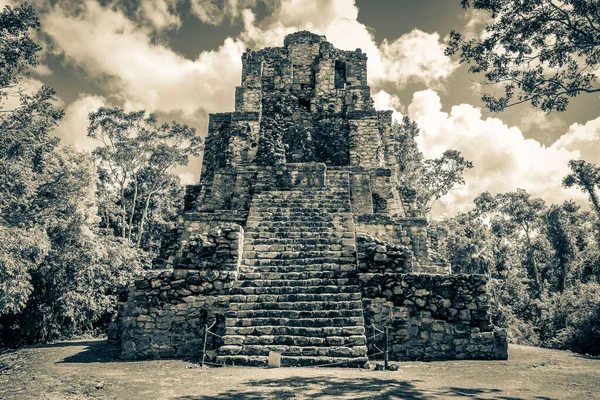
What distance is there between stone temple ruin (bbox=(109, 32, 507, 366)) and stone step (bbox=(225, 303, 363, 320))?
0.02 meters

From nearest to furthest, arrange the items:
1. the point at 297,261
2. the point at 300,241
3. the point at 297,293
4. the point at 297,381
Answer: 1. the point at 297,381
2. the point at 297,293
3. the point at 297,261
4. the point at 300,241

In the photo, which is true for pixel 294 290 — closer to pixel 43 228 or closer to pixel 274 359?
pixel 274 359

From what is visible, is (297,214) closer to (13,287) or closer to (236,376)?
(236,376)

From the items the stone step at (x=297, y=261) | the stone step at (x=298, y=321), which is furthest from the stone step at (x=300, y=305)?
the stone step at (x=297, y=261)

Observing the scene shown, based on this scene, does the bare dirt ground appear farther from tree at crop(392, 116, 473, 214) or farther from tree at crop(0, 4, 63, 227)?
tree at crop(392, 116, 473, 214)

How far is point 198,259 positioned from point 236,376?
271 cm

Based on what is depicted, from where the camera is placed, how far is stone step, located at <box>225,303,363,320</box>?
6.34 meters

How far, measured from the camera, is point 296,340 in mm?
5957

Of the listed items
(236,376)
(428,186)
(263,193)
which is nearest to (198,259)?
(236,376)

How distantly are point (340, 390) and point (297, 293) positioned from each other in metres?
2.67

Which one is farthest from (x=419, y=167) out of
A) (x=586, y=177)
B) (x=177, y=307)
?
(x=177, y=307)

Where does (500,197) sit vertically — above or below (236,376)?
above

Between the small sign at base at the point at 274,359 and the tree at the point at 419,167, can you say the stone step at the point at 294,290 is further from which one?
the tree at the point at 419,167

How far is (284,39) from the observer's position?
675 inches
